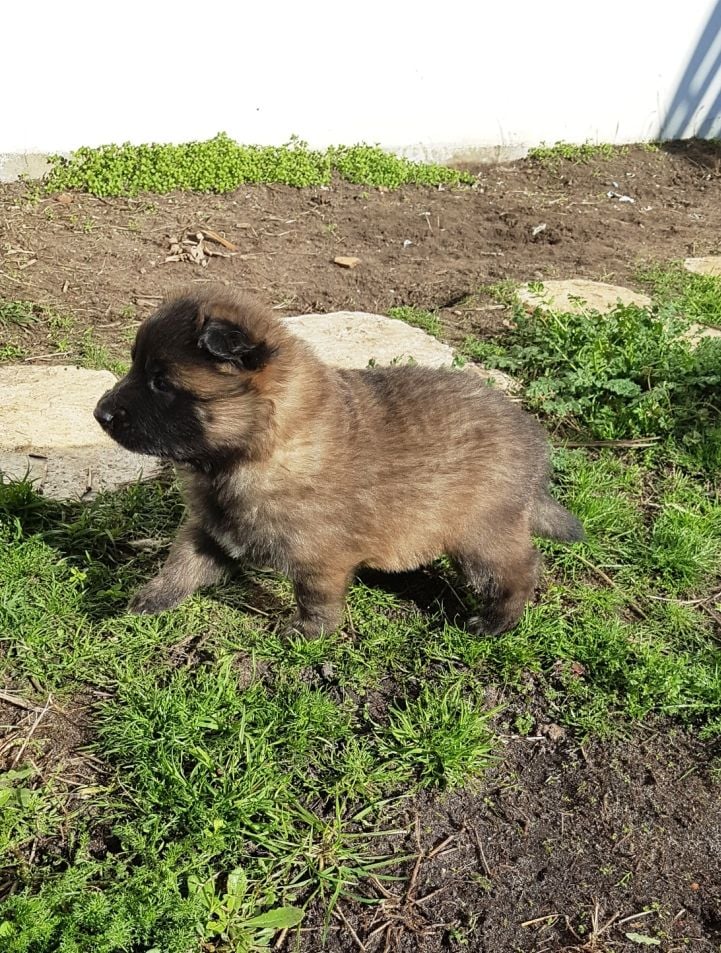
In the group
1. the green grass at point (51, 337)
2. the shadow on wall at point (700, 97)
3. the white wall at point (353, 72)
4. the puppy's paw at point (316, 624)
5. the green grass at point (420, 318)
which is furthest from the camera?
the shadow on wall at point (700, 97)

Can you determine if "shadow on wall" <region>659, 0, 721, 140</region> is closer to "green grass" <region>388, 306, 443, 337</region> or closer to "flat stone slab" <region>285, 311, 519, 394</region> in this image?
"green grass" <region>388, 306, 443, 337</region>

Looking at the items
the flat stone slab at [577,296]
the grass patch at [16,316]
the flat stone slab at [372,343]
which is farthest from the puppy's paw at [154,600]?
the flat stone slab at [577,296]

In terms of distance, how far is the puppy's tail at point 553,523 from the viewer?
3828mm

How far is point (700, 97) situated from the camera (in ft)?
33.8

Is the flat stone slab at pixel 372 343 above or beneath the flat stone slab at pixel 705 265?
beneath

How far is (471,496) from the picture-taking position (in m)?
3.58

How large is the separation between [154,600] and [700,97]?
9651 millimetres

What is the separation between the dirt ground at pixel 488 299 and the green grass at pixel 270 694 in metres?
0.16

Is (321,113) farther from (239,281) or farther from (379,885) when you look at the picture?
(379,885)

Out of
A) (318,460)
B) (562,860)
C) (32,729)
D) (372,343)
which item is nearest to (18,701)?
(32,729)

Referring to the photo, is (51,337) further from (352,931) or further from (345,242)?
(352,931)

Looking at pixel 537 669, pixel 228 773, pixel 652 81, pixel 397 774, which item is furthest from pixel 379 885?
pixel 652 81

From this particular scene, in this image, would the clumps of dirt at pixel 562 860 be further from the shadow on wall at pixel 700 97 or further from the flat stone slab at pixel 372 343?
the shadow on wall at pixel 700 97

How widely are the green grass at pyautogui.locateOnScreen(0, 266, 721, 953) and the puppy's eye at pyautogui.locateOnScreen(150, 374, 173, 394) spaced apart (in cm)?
108
